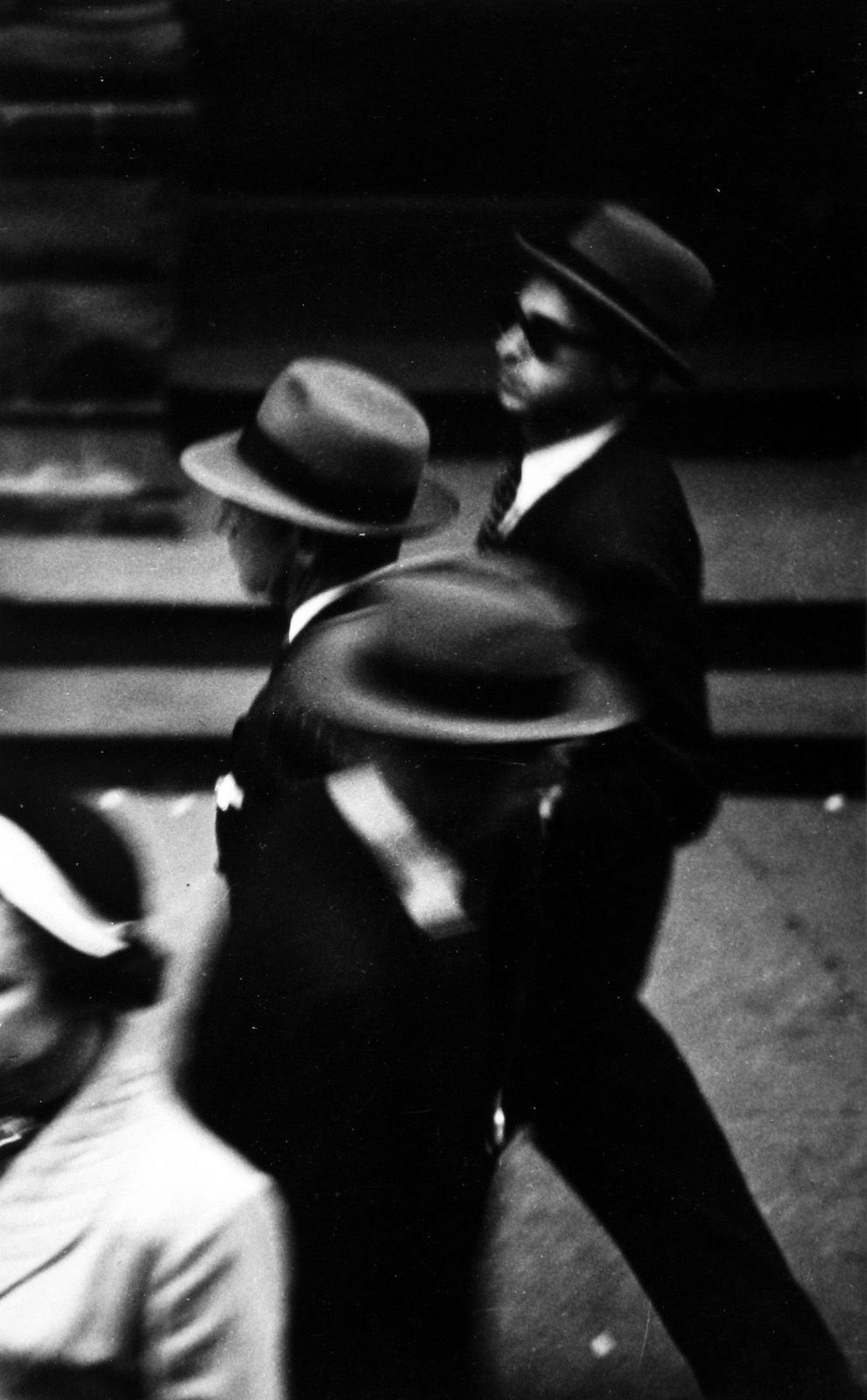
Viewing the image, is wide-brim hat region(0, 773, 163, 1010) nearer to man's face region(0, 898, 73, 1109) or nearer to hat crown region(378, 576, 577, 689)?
man's face region(0, 898, 73, 1109)

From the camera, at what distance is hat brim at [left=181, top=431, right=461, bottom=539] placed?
1518mm

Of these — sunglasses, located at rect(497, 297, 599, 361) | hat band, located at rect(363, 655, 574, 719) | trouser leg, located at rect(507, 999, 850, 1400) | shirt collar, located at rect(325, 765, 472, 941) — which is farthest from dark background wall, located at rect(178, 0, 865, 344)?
Answer: trouser leg, located at rect(507, 999, 850, 1400)

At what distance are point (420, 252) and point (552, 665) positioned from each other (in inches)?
23.3

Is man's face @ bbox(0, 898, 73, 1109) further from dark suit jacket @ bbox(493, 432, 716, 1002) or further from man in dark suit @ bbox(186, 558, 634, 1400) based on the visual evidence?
dark suit jacket @ bbox(493, 432, 716, 1002)

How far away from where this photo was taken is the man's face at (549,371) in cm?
151

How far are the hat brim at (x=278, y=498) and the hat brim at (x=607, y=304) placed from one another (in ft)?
1.04

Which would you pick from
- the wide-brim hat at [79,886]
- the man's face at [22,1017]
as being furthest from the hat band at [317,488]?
the man's face at [22,1017]

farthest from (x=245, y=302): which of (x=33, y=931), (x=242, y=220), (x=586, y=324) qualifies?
(x=33, y=931)

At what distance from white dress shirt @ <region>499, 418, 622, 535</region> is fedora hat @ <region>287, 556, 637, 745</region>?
0.09 meters

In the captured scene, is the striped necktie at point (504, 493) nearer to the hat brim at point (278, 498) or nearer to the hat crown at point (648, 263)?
the hat brim at point (278, 498)

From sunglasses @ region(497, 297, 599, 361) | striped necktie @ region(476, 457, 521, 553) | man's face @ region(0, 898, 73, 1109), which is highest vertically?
sunglasses @ region(497, 297, 599, 361)

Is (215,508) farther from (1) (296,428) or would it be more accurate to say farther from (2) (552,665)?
(2) (552,665)

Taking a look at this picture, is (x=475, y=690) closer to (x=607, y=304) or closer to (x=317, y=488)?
(x=317, y=488)

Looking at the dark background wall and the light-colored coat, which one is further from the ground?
the dark background wall
